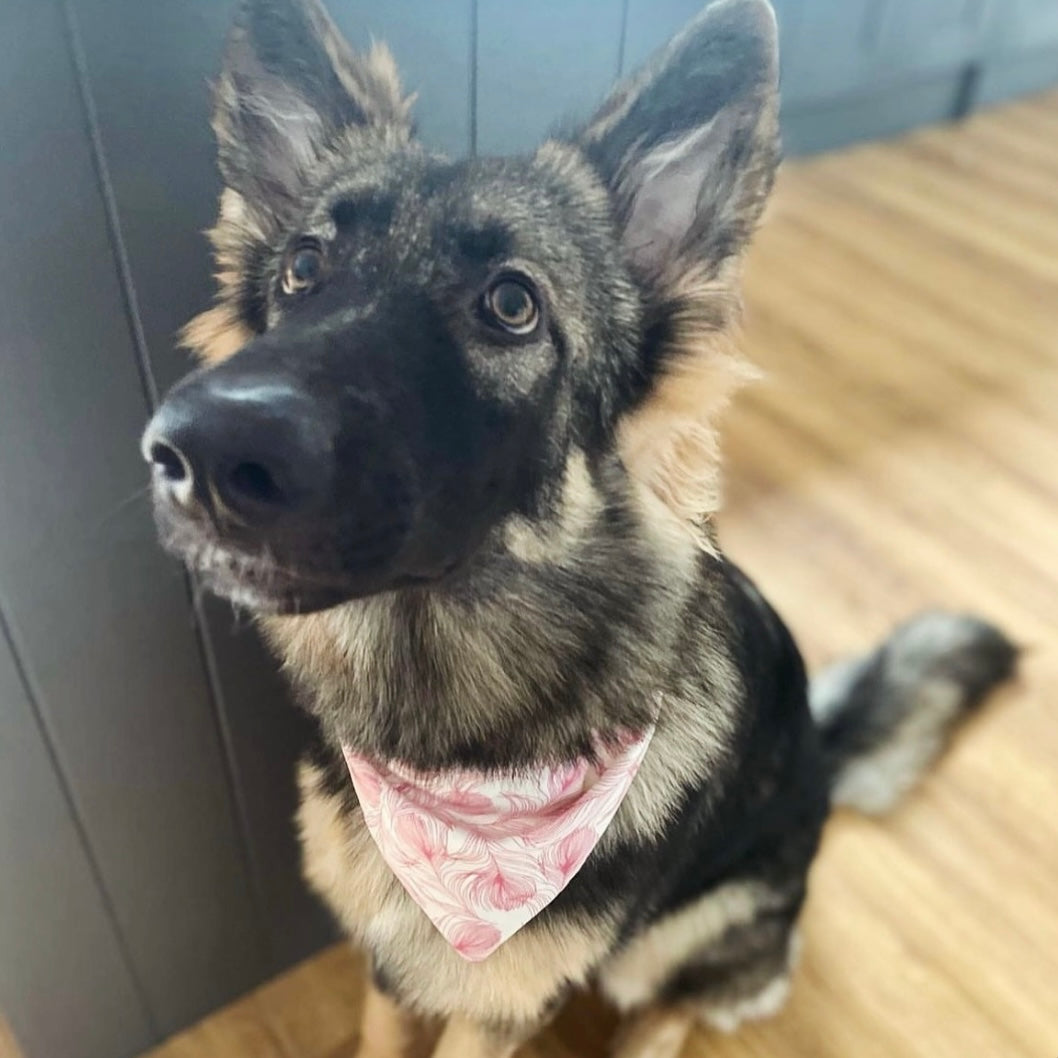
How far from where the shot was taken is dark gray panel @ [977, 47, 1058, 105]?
373cm

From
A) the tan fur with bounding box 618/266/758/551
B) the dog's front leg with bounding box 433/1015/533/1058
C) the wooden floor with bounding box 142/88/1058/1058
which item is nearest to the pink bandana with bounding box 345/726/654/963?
the dog's front leg with bounding box 433/1015/533/1058

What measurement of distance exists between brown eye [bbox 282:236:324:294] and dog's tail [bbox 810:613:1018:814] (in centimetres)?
104

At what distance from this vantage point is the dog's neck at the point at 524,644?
0.94 m

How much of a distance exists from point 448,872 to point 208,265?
0.63m

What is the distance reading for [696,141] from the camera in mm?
809

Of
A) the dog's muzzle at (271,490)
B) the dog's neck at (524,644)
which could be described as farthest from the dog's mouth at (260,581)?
the dog's neck at (524,644)

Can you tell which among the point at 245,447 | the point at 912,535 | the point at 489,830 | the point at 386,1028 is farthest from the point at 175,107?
the point at 912,535

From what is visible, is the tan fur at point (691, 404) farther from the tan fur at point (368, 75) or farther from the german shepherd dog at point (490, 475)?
the tan fur at point (368, 75)

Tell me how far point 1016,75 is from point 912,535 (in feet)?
8.59

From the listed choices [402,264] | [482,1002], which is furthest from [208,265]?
[482,1002]

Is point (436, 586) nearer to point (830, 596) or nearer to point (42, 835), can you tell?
point (42, 835)

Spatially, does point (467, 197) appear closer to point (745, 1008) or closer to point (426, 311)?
point (426, 311)

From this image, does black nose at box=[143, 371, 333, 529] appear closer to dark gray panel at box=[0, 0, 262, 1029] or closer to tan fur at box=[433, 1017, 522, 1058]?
dark gray panel at box=[0, 0, 262, 1029]

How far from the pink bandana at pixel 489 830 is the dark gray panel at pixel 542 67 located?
23.4 inches
